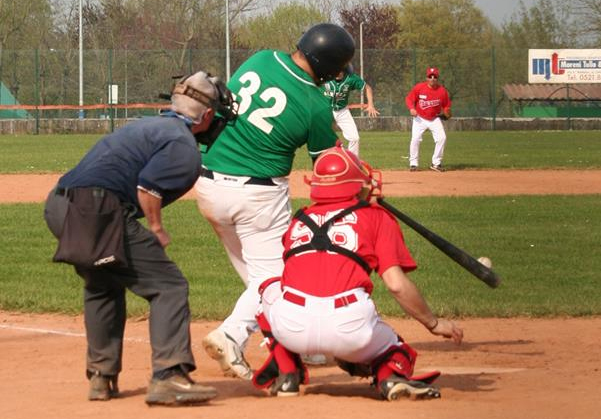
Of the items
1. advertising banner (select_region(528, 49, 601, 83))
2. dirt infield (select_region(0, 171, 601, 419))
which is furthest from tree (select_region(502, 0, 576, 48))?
dirt infield (select_region(0, 171, 601, 419))

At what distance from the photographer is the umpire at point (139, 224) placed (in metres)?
5.44

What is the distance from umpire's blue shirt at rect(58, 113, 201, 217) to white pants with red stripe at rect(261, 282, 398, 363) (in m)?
0.77

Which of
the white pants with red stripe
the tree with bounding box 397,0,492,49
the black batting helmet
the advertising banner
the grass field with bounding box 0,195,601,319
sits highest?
the tree with bounding box 397,0,492,49

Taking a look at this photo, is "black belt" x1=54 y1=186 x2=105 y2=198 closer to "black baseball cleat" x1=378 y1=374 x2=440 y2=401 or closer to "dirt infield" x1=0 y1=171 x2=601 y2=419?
"dirt infield" x1=0 y1=171 x2=601 y2=419

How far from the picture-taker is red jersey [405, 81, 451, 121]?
23359mm

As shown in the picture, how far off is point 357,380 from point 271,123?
59.5 inches

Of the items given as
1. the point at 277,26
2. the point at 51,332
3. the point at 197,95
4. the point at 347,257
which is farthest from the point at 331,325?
the point at 277,26

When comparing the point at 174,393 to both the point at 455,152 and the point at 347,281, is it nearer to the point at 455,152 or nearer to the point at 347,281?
the point at 347,281

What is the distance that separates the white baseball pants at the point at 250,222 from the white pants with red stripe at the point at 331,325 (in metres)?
0.78

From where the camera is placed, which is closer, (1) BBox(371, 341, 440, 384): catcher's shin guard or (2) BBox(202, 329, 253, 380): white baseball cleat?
(1) BBox(371, 341, 440, 384): catcher's shin guard

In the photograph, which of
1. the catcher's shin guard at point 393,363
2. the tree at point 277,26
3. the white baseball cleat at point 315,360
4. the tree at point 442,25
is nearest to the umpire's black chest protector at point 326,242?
the catcher's shin guard at point 393,363

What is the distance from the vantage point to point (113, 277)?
569 cm

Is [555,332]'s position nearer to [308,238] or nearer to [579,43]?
[308,238]

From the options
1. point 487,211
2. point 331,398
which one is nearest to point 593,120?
point 487,211
